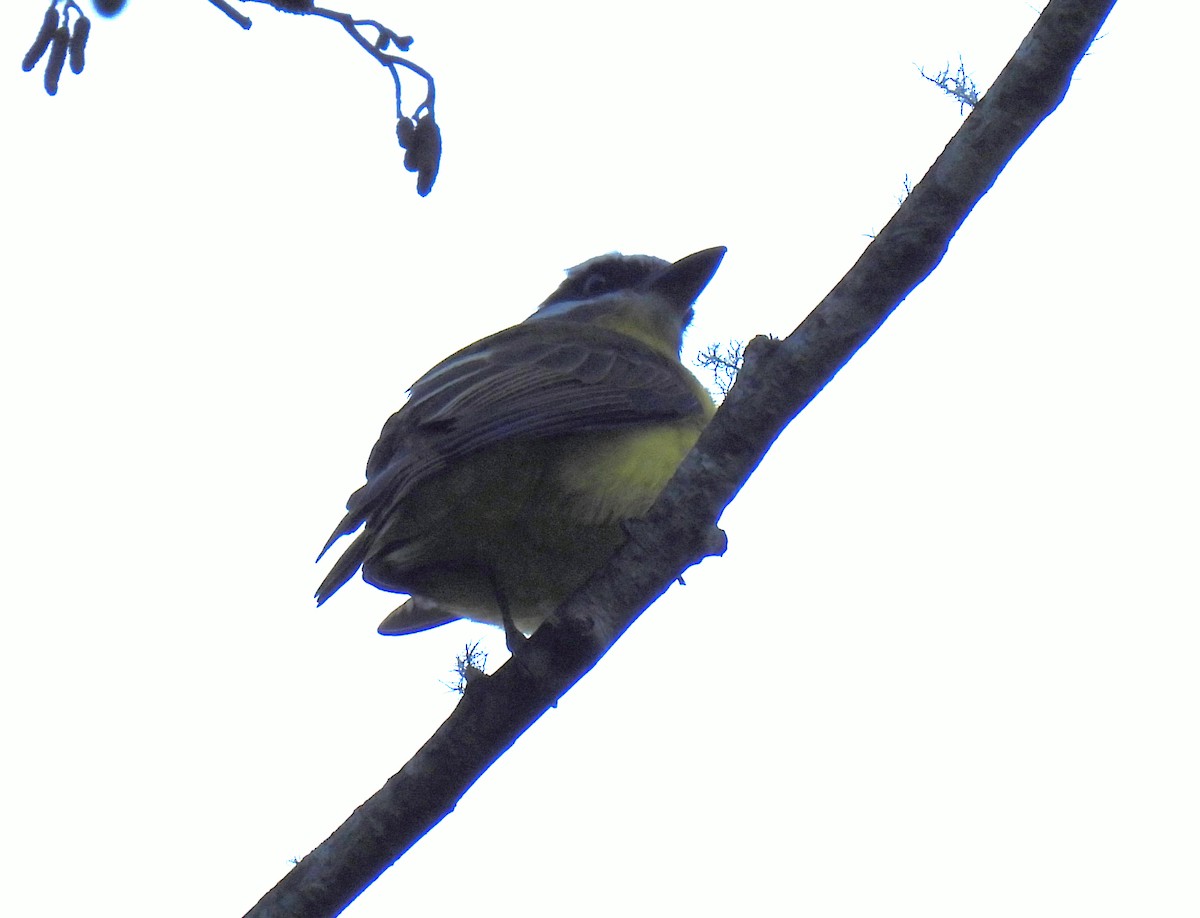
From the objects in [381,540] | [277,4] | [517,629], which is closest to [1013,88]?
[277,4]

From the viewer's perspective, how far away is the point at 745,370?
11.3 ft

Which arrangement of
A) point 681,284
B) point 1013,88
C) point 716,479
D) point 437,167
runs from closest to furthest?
1. point 437,167
2. point 1013,88
3. point 716,479
4. point 681,284

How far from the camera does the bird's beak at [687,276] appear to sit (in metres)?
6.14

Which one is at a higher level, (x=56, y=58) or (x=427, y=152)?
(x=427, y=152)

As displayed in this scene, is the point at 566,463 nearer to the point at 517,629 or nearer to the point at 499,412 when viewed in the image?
the point at 499,412

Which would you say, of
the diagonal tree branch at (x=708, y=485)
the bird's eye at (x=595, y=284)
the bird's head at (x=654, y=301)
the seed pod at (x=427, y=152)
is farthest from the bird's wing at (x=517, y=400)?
the seed pod at (x=427, y=152)

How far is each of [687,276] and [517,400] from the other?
6.25 feet

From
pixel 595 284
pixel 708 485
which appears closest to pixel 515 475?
pixel 708 485

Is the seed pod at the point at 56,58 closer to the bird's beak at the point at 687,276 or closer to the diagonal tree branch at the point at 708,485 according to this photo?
the diagonal tree branch at the point at 708,485

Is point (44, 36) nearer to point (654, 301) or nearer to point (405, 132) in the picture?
point (405, 132)

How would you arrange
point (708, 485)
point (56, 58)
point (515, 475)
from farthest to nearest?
point (515, 475), point (708, 485), point (56, 58)

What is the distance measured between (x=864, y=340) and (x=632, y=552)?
27.9 inches

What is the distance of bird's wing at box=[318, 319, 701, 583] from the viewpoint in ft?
13.7

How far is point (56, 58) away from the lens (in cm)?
253
